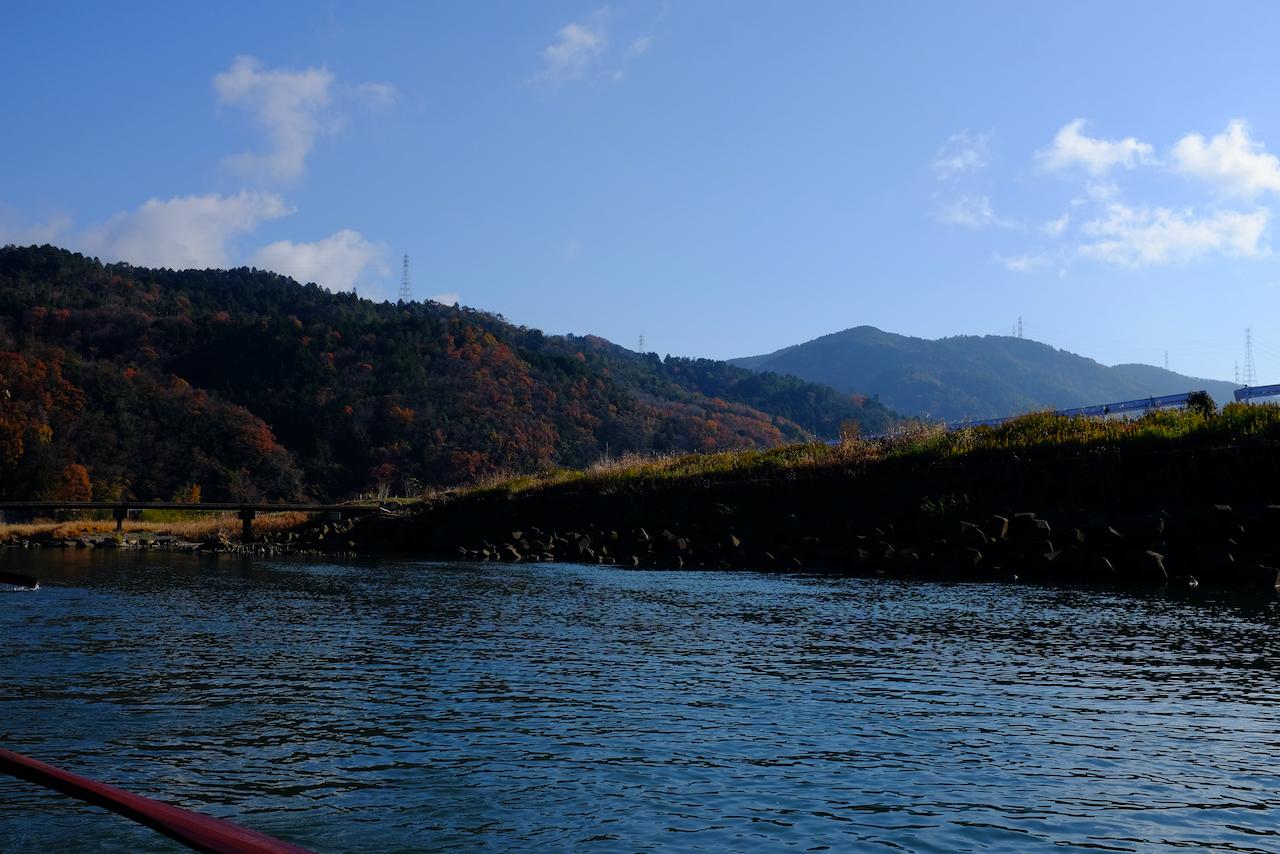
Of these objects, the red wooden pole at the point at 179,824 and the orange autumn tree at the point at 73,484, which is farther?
the orange autumn tree at the point at 73,484

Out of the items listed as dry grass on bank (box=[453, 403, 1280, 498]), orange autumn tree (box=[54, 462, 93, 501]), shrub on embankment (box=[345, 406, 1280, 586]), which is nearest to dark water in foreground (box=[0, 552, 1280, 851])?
shrub on embankment (box=[345, 406, 1280, 586])

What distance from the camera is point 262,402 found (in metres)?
108

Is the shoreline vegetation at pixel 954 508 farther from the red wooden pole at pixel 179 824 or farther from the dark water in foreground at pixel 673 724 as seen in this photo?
the red wooden pole at pixel 179 824

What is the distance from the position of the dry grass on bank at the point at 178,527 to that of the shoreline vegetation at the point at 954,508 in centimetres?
1098

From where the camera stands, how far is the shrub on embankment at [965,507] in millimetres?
27281

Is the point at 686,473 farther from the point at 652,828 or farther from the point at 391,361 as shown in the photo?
the point at 391,361

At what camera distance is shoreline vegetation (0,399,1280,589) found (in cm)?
2723

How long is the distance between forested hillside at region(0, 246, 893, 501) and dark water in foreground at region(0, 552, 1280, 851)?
74.3m

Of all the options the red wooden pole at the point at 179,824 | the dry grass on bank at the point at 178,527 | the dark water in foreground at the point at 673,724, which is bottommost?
the dark water in foreground at the point at 673,724

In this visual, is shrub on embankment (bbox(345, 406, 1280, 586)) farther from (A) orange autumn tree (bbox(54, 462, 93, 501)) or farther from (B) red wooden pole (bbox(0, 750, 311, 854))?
(A) orange autumn tree (bbox(54, 462, 93, 501))

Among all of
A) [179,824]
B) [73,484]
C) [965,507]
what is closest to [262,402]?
[73,484]

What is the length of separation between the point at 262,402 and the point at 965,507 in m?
87.9

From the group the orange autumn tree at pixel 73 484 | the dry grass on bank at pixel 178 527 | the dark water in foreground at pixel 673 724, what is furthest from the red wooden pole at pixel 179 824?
the orange autumn tree at pixel 73 484

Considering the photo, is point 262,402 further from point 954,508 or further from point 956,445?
point 954,508
